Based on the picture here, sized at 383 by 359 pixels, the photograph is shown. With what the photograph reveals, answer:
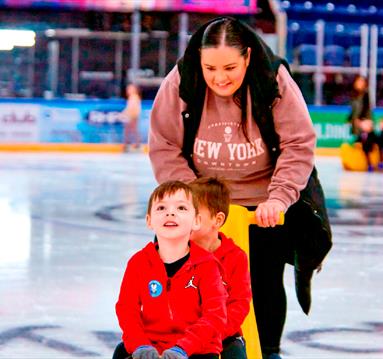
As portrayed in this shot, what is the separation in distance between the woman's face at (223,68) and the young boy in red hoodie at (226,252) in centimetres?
36

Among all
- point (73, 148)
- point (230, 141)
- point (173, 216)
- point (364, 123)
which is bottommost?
point (73, 148)

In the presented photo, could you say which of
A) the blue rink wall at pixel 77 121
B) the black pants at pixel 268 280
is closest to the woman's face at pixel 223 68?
the black pants at pixel 268 280

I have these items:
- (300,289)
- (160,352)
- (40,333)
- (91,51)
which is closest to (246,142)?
(300,289)

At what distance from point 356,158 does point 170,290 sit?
40.9 ft

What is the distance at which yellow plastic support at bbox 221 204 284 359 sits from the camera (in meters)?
3.06

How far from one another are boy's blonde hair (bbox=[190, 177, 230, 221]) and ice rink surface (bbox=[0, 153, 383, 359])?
4.11 feet

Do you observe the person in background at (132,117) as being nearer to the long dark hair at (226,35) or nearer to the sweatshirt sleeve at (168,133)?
the sweatshirt sleeve at (168,133)

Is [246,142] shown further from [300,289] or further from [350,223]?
[350,223]

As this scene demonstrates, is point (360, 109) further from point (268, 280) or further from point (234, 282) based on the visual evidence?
point (234, 282)

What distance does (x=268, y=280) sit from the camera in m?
3.66

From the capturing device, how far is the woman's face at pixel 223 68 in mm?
3158

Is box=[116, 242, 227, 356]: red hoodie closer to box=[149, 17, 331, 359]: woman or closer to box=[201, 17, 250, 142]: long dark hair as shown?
box=[149, 17, 331, 359]: woman

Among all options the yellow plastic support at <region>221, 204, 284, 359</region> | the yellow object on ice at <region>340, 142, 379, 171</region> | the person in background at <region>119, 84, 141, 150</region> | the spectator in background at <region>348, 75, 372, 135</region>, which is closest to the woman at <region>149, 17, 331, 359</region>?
the yellow plastic support at <region>221, 204, 284, 359</region>

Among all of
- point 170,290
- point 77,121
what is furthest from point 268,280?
point 77,121
